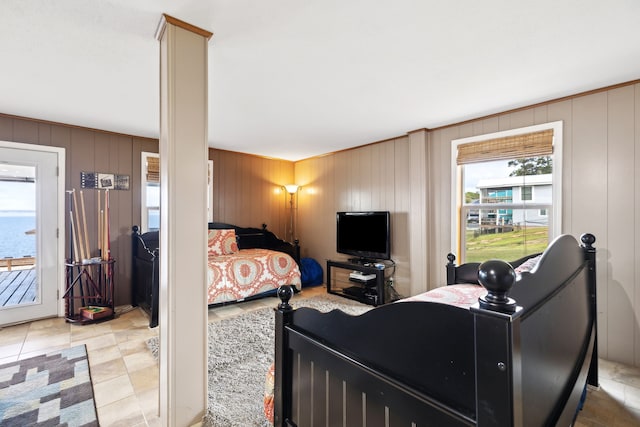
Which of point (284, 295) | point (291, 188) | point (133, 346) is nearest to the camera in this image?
point (284, 295)

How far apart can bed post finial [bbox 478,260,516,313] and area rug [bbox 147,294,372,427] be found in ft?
5.67

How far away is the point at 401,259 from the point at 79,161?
4351 mm

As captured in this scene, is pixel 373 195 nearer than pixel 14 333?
No

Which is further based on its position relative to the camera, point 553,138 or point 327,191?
point 327,191

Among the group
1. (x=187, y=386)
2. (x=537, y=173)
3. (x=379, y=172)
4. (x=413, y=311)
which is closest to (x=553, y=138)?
(x=537, y=173)

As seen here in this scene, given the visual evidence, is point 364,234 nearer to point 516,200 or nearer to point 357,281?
point 357,281

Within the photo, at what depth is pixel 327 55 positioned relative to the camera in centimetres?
206

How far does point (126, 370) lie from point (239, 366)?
90 cm

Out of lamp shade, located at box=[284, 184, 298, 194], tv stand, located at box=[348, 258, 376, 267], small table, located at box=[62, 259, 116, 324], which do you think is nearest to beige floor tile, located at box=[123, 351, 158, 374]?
small table, located at box=[62, 259, 116, 324]

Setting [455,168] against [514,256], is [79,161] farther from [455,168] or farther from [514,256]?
[514,256]

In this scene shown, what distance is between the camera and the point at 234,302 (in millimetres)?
4066

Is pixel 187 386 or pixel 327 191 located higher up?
pixel 327 191

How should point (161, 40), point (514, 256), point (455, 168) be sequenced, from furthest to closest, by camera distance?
point (455, 168) < point (514, 256) < point (161, 40)

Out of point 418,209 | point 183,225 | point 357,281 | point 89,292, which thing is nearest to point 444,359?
point 183,225
